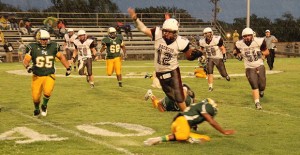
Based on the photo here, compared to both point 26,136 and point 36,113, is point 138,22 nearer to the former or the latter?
point 26,136

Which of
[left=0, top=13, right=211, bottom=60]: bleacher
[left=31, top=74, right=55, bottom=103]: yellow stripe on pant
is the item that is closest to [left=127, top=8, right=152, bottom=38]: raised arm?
[left=31, top=74, right=55, bottom=103]: yellow stripe on pant

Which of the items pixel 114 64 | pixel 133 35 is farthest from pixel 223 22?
pixel 114 64

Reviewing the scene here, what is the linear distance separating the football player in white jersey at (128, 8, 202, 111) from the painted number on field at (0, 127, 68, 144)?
237cm

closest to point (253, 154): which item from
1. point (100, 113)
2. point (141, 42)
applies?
point (100, 113)

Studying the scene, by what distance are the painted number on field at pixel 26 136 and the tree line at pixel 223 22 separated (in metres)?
44.3

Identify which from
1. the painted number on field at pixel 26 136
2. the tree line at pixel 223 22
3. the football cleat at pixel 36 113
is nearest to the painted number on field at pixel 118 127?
the painted number on field at pixel 26 136

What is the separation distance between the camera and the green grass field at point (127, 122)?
27.9ft

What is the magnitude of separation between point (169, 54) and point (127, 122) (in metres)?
1.80

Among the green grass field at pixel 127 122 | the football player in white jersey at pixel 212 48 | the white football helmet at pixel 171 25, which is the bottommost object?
the green grass field at pixel 127 122

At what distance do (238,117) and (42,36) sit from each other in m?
4.72

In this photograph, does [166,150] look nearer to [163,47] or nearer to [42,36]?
[163,47]

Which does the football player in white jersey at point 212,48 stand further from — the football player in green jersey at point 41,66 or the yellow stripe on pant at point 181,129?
the yellow stripe on pant at point 181,129

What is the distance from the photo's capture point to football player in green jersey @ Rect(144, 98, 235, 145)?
8719mm

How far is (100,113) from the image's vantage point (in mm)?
12664
